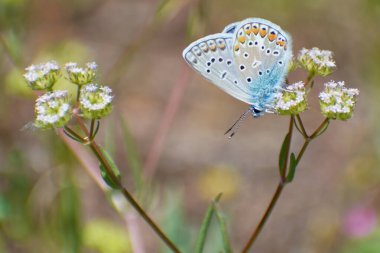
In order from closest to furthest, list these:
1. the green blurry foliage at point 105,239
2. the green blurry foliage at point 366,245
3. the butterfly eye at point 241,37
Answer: the butterfly eye at point 241,37, the green blurry foliage at point 105,239, the green blurry foliage at point 366,245

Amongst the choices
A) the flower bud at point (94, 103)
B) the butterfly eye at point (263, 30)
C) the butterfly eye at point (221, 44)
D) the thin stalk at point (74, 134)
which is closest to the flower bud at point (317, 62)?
the butterfly eye at point (263, 30)

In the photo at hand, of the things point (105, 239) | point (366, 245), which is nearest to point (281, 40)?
point (105, 239)

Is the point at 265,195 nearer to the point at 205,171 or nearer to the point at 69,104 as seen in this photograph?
the point at 205,171

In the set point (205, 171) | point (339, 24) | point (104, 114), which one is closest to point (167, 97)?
point (205, 171)

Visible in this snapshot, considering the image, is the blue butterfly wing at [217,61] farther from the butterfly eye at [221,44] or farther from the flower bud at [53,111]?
the flower bud at [53,111]

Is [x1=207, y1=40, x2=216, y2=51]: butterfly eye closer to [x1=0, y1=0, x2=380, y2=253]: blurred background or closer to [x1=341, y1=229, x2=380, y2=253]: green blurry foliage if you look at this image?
[x1=0, y1=0, x2=380, y2=253]: blurred background

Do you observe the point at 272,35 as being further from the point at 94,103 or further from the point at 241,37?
the point at 94,103

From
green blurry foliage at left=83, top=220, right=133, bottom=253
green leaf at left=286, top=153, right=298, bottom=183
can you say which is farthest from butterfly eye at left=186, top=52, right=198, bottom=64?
green blurry foliage at left=83, top=220, right=133, bottom=253
